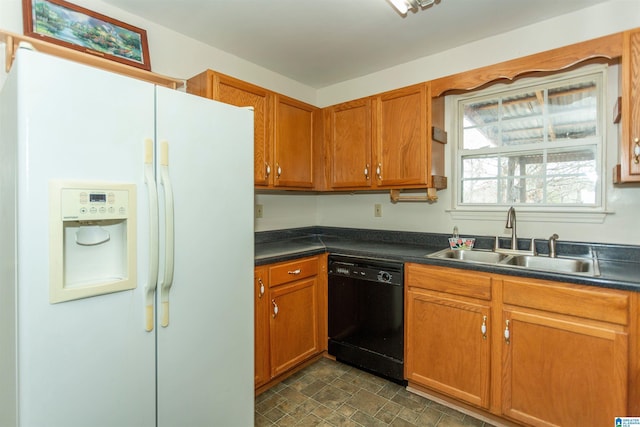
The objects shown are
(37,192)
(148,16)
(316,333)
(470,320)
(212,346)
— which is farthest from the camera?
(316,333)

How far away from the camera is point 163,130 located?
4.23ft

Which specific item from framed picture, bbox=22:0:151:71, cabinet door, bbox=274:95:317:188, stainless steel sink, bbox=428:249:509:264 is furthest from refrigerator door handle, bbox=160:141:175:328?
stainless steel sink, bbox=428:249:509:264

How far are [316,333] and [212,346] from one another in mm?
1139

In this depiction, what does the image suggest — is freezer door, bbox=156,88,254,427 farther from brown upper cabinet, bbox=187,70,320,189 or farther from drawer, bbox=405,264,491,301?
drawer, bbox=405,264,491,301

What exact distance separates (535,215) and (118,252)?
2.44m

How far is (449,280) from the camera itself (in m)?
1.90

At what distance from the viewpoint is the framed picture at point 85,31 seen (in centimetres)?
162

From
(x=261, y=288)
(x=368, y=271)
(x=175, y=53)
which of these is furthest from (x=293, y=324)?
(x=175, y=53)

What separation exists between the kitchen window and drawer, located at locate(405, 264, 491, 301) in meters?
0.75

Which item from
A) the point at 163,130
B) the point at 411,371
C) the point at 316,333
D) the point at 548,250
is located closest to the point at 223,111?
the point at 163,130

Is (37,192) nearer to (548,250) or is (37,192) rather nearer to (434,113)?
(434,113)

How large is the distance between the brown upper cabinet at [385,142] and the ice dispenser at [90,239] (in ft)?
5.91

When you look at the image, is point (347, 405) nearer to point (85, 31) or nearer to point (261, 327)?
point (261, 327)

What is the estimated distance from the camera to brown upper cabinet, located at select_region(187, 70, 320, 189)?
2.09m
